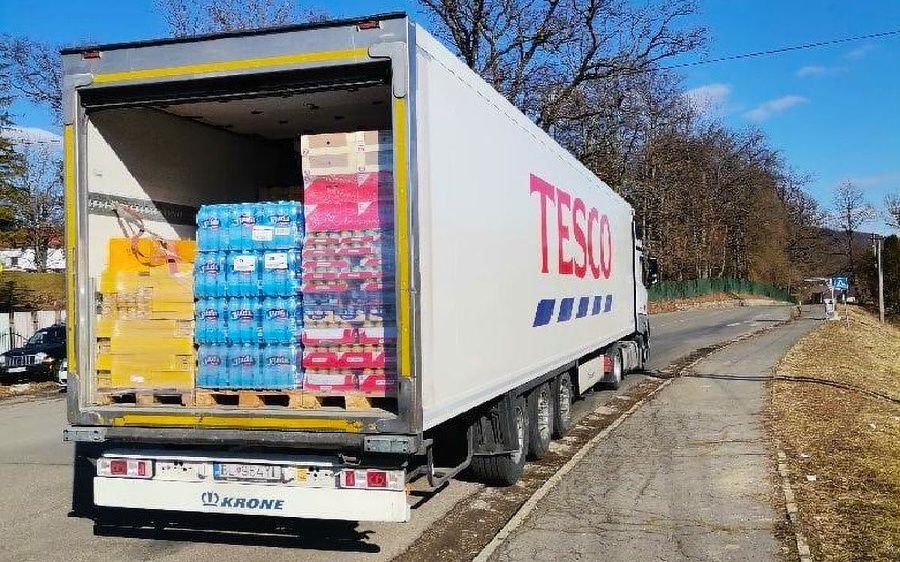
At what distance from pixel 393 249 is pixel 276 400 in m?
1.35

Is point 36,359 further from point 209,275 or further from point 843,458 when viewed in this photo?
point 843,458

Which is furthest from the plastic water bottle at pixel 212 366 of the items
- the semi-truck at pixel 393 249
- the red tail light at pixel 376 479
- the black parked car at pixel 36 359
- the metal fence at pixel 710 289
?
the metal fence at pixel 710 289

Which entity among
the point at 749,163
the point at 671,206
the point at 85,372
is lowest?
the point at 85,372

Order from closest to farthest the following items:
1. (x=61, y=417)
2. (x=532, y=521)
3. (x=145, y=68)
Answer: (x=145, y=68), (x=532, y=521), (x=61, y=417)

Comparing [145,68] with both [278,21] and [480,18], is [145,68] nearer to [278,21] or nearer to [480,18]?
[480,18]

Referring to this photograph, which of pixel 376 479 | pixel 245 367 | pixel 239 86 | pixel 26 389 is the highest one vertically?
pixel 239 86

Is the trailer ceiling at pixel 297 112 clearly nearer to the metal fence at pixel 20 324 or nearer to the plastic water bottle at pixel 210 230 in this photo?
the plastic water bottle at pixel 210 230

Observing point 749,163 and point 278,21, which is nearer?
point 278,21

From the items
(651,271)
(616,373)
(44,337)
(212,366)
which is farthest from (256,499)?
(44,337)

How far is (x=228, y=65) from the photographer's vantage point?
18.6ft

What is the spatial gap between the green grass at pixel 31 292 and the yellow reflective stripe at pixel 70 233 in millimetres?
28621

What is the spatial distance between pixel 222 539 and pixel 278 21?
35229 mm

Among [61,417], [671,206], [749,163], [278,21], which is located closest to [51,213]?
[278,21]

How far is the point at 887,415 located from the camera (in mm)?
12141
